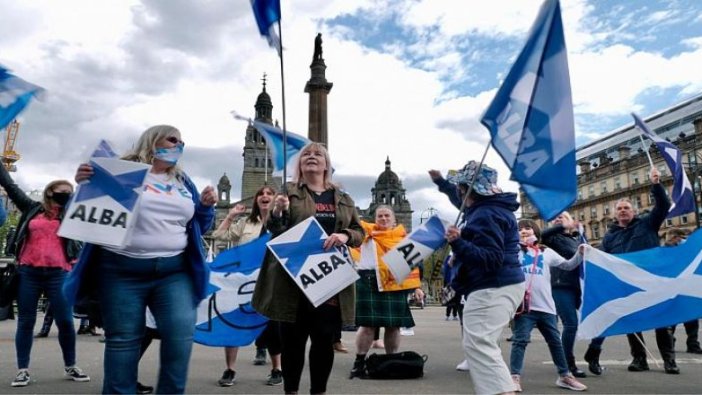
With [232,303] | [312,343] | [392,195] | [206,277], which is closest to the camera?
[206,277]

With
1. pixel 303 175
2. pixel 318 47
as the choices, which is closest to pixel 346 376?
pixel 303 175

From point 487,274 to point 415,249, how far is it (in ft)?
2.25

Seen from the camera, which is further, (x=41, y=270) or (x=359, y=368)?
(x=359, y=368)

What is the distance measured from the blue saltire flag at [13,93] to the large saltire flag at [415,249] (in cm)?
299

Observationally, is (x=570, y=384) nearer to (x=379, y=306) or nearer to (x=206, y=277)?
(x=379, y=306)

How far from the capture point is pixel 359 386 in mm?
5844

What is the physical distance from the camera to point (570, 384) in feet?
19.3

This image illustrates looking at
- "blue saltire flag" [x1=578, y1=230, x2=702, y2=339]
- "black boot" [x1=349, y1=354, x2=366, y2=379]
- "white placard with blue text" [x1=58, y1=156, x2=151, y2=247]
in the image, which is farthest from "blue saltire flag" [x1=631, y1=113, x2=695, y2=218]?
"white placard with blue text" [x1=58, y1=156, x2=151, y2=247]

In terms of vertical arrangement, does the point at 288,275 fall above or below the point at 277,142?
below

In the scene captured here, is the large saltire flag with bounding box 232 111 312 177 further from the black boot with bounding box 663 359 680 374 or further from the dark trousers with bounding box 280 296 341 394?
the black boot with bounding box 663 359 680 374

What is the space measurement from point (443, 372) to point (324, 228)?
336 centimetres

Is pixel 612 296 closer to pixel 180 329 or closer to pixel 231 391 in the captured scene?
pixel 231 391

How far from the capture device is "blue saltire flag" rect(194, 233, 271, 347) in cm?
598

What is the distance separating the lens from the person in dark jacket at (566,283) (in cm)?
689
